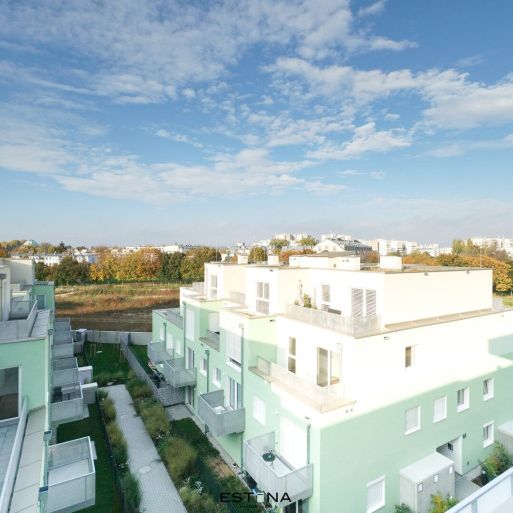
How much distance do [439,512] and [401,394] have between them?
321 centimetres

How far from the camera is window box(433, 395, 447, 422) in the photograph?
37.5ft

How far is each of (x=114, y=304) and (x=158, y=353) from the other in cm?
3432

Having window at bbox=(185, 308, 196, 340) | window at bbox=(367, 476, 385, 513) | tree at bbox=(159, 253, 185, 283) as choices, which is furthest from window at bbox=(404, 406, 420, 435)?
tree at bbox=(159, 253, 185, 283)

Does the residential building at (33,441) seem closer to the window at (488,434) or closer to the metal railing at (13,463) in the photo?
the metal railing at (13,463)

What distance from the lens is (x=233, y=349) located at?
13.7m

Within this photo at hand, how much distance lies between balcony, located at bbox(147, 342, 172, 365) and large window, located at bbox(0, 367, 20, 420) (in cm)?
1082

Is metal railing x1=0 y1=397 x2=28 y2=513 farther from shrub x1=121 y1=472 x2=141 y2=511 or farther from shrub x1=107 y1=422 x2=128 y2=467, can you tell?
shrub x1=107 y1=422 x2=128 y2=467

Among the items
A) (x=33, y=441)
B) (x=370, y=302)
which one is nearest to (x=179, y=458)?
(x=33, y=441)

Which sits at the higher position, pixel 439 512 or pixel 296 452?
pixel 296 452

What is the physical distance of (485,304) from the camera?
13758 mm

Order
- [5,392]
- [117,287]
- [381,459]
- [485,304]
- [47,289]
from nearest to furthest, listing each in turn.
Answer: [5,392] < [381,459] < [485,304] < [47,289] < [117,287]

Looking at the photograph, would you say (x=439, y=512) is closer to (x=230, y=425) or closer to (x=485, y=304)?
(x=230, y=425)

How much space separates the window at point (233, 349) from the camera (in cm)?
1331

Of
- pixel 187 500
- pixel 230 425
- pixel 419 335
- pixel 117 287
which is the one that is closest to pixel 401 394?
pixel 419 335
